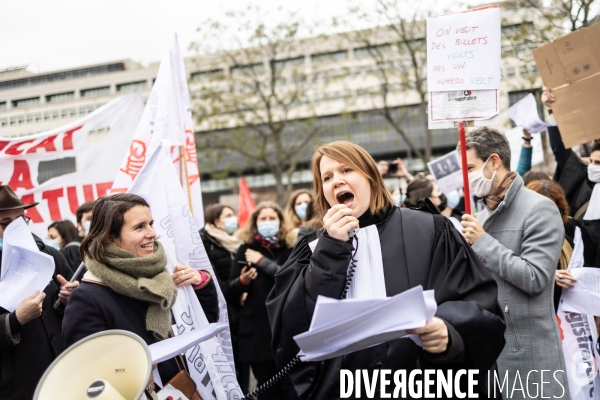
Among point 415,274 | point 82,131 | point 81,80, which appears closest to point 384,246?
point 415,274

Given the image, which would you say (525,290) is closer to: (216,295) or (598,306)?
(598,306)

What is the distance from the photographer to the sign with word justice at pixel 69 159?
5836 mm

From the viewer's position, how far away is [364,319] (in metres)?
2.03

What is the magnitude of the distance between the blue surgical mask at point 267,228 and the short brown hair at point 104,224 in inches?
118

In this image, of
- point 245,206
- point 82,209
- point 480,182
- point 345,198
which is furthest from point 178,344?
point 245,206

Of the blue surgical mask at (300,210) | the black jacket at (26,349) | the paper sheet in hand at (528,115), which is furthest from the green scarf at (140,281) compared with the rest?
the paper sheet in hand at (528,115)

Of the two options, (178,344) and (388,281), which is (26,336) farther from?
(388,281)

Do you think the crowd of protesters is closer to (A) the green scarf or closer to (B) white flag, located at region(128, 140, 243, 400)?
(A) the green scarf

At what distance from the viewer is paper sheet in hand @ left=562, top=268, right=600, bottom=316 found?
389 cm

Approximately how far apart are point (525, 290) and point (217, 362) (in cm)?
182

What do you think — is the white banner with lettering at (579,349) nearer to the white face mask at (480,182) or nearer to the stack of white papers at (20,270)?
the white face mask at (480,182)

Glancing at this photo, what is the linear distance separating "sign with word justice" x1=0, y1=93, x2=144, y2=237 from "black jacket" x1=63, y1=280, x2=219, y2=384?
310 cm

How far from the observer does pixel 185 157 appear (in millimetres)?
5438

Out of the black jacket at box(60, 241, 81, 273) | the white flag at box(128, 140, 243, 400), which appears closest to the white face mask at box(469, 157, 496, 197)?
the white flag at box(128, 140, 243, 400)
